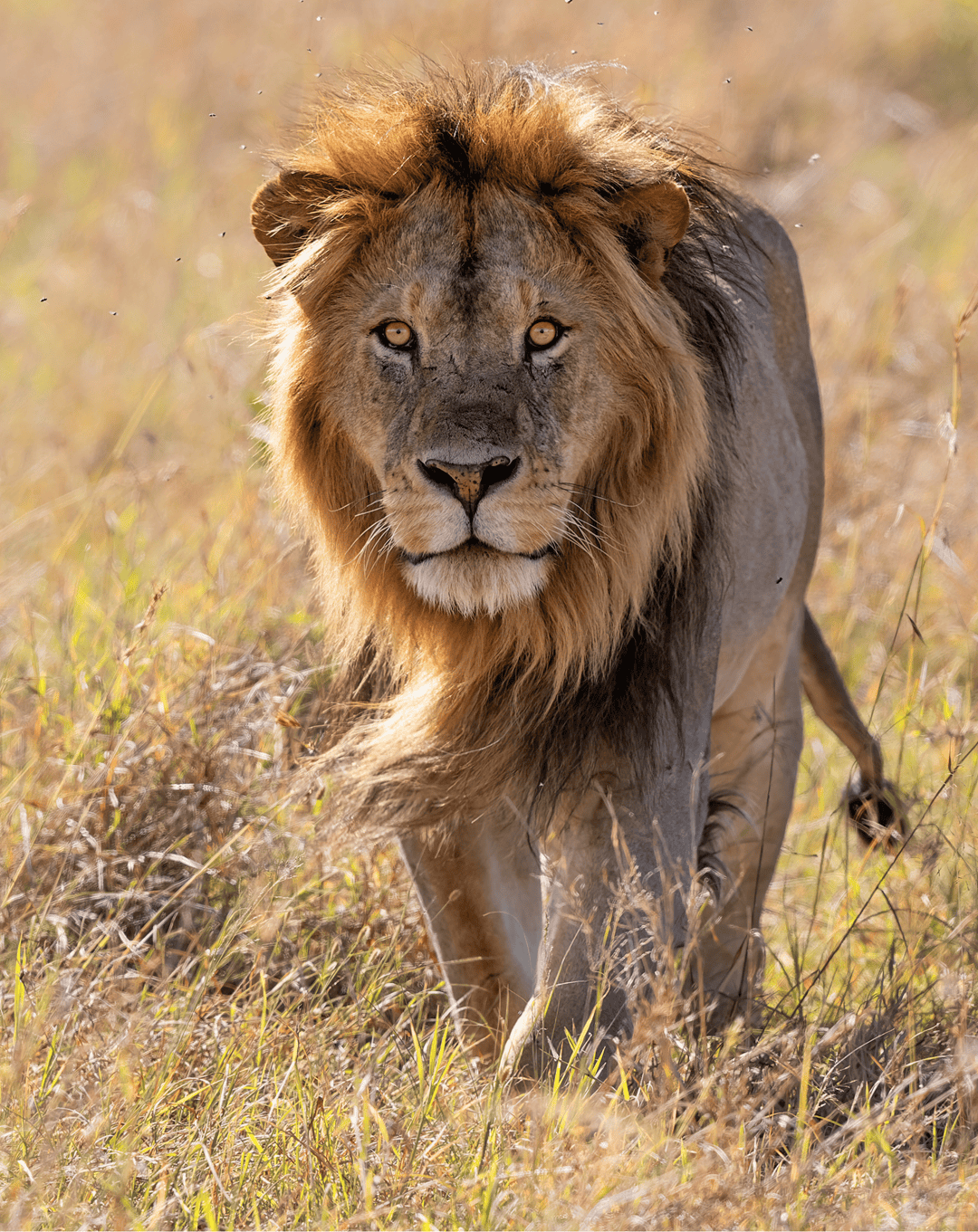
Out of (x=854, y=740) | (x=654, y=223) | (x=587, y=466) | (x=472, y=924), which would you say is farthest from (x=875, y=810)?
(x=654, y=223)

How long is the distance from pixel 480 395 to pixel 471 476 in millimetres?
178

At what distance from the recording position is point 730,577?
3.26 metres

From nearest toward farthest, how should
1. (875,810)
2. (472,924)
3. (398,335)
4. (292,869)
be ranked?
(398,335) < (292,869) < (472,924) < (875,810)

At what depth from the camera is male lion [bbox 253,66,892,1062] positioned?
2670 millimetres

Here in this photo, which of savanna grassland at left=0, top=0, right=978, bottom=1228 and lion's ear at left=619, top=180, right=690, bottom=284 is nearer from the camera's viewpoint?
savanna grassland at left=0, top=0, right=978, bottom=1228

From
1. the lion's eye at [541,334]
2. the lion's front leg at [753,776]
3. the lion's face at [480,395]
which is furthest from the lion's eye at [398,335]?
the lion's front leg at [753,776]

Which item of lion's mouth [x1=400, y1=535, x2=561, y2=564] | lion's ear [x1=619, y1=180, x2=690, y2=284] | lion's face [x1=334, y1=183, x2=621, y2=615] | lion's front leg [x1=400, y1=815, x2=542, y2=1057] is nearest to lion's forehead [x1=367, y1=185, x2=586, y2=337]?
lion's face [x1=334, y1=183, x2=621, y2=615]

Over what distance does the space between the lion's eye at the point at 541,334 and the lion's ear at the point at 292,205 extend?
0.51 m

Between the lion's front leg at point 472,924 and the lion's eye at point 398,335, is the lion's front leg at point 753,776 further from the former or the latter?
the lion's eye at point 398,335

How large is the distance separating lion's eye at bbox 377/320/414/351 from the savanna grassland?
0.48 m

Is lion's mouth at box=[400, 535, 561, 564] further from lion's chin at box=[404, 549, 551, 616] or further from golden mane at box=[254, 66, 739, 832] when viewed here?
golden mane at box=[254, 66, 739, 832]

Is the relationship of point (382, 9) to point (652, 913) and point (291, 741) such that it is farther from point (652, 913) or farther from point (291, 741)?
point (652, 913)

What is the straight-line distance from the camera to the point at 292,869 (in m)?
3.12

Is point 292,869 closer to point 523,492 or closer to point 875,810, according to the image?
point 523,492
